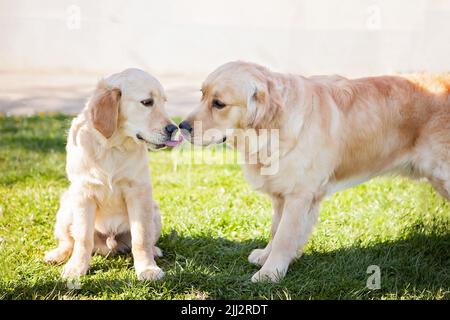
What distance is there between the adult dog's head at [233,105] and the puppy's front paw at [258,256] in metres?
0.85

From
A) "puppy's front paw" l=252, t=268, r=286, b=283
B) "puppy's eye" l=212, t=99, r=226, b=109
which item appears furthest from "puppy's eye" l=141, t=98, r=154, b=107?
"puppy's front paw" l=252, t=268, r=286, b=283

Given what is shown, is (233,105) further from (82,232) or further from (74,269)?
(74,269)

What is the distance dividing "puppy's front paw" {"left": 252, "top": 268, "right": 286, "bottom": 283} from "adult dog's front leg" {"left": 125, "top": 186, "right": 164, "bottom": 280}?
1.96 ft

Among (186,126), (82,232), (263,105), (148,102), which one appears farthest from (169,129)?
(82,232)

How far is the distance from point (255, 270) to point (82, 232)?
43.9 inches

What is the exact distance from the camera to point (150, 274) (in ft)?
11.0

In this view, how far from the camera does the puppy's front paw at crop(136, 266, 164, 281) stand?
332cm

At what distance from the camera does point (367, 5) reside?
9242mm

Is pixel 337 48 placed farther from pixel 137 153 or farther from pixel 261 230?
pixel 137 153

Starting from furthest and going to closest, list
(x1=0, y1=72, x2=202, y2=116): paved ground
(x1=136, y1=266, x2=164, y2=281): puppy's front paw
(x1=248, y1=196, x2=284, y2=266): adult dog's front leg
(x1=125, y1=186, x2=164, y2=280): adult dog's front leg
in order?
1. (x1=0, y1=72, x2=202, y2=116): paved ground
2. (x1=248, y1=196, x2=284, y2=266): adult dog's front leg
3. (x1=125, y1=186, x2=164, y2=280): adult dog's front leg
4. (x1=136, y1=266, x2=164, y2=281): puppy's front paw

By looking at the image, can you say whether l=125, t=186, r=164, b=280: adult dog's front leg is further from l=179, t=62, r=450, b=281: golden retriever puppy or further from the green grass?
l=179, t=62, r=450, b=281: golden retriever puppy

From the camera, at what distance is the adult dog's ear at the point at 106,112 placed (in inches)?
130
